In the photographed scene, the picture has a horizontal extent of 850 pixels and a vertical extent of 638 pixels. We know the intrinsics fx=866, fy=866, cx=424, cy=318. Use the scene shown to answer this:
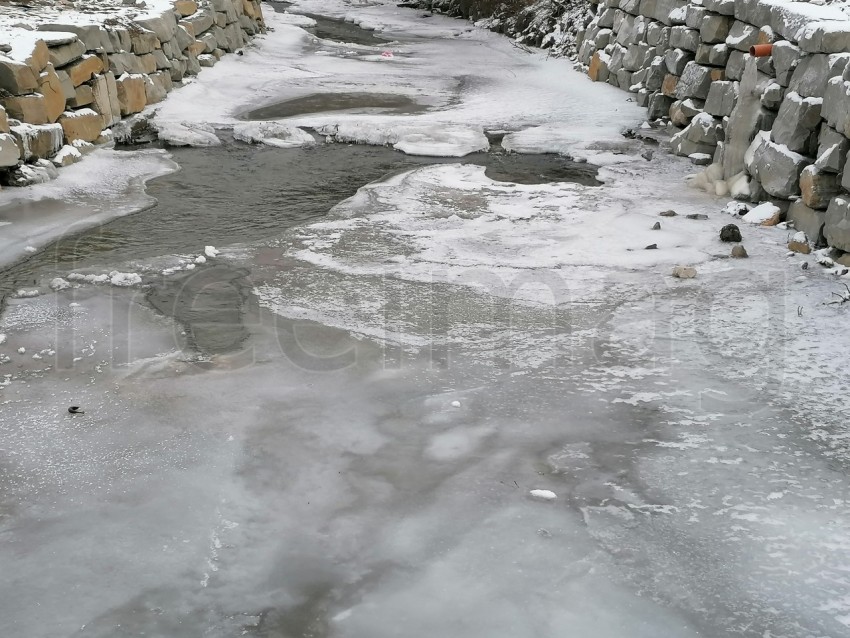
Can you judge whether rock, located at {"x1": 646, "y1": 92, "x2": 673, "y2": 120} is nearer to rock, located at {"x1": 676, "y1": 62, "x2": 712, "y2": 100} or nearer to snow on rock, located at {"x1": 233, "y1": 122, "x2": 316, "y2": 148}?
rock, located at {"x1": 676, "y1": 62, "x2": 712, "y2": 100}

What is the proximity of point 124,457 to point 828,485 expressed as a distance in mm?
2645

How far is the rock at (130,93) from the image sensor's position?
874 centimetres

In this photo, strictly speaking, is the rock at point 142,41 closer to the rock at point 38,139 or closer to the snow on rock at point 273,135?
the snow on rock at point 273,135

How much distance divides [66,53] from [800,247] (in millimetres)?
6278

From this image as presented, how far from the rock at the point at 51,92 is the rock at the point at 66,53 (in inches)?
7.0

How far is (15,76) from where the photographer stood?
683 cm

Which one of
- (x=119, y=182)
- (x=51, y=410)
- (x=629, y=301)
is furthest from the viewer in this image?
(x=119, y=182)

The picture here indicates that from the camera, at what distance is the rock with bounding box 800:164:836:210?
5.52 m

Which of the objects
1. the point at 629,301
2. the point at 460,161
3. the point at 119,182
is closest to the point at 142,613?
the point at 629,301

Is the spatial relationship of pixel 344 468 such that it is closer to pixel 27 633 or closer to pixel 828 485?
pixel 27 633

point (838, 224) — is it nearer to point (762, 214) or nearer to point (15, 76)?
point (762, 214)

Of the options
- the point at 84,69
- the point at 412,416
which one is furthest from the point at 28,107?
the point at 412,416

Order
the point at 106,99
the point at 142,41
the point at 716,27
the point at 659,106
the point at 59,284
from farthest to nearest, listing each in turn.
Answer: the point at 142,41 < the point at 659,106 < the point at 106,99 < the point at 716,27 < the point at 59,284

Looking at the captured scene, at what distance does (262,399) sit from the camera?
3.76 meters
